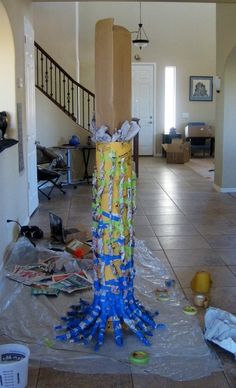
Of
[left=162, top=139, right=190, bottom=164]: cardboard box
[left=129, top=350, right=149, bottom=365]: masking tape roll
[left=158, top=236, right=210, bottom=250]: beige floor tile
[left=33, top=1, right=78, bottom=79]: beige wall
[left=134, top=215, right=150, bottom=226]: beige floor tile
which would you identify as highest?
[left=33, top=1, right=78, bottom=79]: beige wall

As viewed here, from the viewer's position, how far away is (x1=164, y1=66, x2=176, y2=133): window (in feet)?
40.7

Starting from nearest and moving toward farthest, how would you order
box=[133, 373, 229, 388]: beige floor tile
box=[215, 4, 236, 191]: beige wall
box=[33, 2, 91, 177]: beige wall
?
1. box=[133, 373, 229, 388]: beige floor tile
2. box=[215, 4, 236, 191]: beige wall
3. box=[33, 2, 91, 177]: beige wall

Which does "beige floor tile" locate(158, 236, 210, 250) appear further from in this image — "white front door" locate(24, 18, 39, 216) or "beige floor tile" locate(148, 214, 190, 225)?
"white front door" locate(24, 18, 39, 216)

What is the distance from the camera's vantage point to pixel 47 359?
2.48 m

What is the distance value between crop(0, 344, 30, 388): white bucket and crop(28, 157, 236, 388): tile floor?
12cm

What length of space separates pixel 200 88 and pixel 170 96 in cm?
82

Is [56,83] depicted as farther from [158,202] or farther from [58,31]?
[158,202]

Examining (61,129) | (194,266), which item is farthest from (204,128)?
(194,266)

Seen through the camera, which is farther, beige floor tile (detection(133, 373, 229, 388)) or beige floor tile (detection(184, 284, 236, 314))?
beige floor tile (detection(184, 284, 236, 314))

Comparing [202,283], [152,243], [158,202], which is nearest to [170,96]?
[158,202]

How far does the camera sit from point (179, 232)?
16.4ft

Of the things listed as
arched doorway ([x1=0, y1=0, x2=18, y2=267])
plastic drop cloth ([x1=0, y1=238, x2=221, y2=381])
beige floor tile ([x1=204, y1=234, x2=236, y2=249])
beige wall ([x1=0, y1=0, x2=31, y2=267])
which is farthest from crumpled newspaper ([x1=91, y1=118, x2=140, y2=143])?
beige floor tile ([x1=204, y1=234, x2=236, y2=249])

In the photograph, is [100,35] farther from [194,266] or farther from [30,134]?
[30,134]

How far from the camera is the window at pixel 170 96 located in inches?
488
